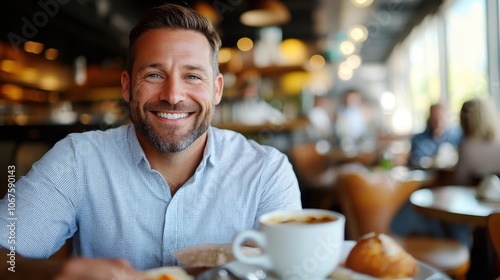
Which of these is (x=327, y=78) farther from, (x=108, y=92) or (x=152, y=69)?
(x=152, y=69)

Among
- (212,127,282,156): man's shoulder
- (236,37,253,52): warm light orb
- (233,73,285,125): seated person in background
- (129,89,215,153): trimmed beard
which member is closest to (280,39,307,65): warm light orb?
(236,37,253,52): warm light orb

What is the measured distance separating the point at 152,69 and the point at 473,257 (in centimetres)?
307

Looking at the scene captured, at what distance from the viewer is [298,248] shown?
0.76 meters

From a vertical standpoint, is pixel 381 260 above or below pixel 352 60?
below

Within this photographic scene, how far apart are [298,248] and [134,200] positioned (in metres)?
0.67

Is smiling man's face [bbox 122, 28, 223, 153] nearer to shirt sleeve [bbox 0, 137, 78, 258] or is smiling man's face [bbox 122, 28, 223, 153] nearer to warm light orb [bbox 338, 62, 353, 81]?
shirt sleeve [bbox 0, 137, 78, 258]

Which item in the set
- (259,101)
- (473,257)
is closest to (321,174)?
(259,101)

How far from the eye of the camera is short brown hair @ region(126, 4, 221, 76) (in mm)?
1311

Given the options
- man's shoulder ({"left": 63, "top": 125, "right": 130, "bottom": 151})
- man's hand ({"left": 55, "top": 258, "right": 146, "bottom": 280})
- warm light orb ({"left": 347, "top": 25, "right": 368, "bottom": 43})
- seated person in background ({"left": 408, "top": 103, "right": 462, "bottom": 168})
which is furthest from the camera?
warm light orb ({"left": 347, "top": 25, "right": 368, "bottom": 43})

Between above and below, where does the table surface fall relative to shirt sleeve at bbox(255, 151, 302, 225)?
below

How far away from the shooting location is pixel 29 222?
117 cm

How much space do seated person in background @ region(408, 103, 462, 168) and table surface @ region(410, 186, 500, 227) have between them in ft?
8.15

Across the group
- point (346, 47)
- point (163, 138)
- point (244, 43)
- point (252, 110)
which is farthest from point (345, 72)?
point (163, 138)

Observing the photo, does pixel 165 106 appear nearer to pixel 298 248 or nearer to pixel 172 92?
pixel 172 92
